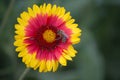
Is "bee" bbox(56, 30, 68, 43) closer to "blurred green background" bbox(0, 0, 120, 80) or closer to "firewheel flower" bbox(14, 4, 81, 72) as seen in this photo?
"firewheel flower" bbox(14, 4, 81, 72)

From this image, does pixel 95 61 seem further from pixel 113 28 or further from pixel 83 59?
pixel 113 28

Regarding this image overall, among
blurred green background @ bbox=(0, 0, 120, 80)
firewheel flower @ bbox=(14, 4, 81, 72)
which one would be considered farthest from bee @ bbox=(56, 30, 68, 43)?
blurred green background @ bbox=(0, 0, 120, 80)

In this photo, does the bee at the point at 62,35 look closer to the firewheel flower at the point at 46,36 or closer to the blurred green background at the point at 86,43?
the firewheel flower at the point at 46,36

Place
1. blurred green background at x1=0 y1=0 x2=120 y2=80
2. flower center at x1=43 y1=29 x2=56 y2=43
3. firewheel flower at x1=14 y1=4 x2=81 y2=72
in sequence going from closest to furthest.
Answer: firewheel flower at x1=14 y1=4 x2=81 y2=72 < flower center at x1=43 y1=29 x2=56 y2=43 < blurred green background at x1=0 y1=0 x2=120 y2=80

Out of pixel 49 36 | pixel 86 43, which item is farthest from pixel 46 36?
pixel 86 43

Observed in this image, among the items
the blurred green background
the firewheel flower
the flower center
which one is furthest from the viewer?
the blurred green background

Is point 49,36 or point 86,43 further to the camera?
point 86,43

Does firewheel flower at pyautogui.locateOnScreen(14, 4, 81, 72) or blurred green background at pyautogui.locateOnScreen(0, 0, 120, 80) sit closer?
firewheel flower at pyautogui.locateOnScreen(14, 4, 81, 72)

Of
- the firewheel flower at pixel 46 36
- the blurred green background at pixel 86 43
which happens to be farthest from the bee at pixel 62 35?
the blurred green background at pixel 86 43

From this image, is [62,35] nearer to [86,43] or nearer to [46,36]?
[46,36]
